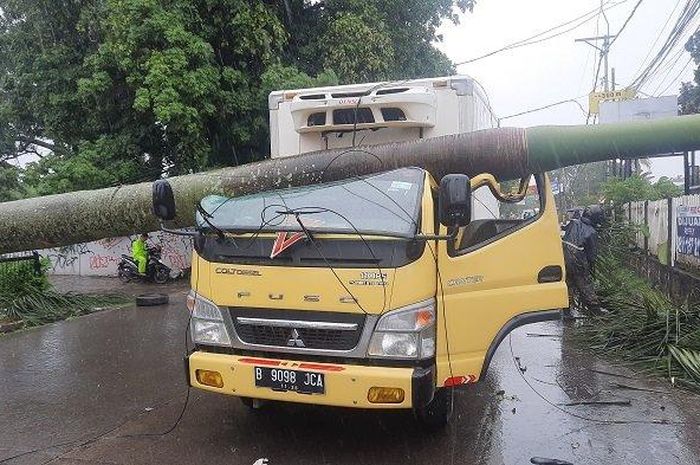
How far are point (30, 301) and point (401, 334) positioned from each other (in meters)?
8.20

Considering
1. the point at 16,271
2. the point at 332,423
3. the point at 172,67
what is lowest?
the point at 332,423

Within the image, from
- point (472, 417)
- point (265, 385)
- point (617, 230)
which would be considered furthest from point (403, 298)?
point (617, 230)

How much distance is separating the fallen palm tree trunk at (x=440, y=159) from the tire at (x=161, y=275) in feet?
30.8

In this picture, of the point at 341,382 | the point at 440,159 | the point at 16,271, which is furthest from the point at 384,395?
the point at 16,271

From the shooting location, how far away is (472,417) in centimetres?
507

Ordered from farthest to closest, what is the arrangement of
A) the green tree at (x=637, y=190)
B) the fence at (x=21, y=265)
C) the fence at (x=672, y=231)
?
the green tree at (x=637, y=190) → the fence at (x=21, y=265) → the fence at (x=672, y=231)

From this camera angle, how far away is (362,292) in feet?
12.8

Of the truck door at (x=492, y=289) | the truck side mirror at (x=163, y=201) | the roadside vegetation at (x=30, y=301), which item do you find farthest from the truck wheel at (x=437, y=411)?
the roadside vegetation at (x=30, y=301)

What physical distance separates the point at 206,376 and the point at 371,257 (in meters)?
1.36

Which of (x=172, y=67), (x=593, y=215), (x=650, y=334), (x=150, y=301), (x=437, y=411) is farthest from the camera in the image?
(x=172, y=67)

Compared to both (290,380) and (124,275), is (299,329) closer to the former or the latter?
(290,380)

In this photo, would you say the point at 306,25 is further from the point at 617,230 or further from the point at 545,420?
the point at 545,420

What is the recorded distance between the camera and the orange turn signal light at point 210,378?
13.6 ft

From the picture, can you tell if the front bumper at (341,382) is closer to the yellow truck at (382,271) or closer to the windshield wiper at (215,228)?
the yellow truck at (382,271)
